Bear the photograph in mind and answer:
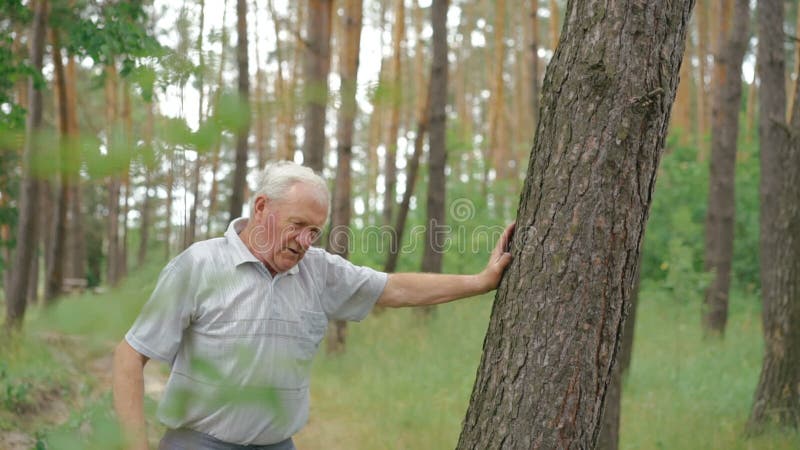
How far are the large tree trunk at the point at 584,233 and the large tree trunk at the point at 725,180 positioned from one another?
9004 millimetres

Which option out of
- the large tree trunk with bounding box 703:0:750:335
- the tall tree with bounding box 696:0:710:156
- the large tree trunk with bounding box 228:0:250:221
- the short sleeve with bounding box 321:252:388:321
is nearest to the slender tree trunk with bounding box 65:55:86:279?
the large tree trunk with bounding box 228:0:250:221

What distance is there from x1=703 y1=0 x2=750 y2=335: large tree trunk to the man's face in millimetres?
9457

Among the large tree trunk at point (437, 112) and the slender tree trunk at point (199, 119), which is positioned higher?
the large tree trunk at point (437, 112)

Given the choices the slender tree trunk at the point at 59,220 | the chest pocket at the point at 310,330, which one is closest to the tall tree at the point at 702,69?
the slender tree trunk at the point at 59,220

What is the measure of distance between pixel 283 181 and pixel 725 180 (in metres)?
9.90

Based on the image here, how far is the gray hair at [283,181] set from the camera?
8.89ft

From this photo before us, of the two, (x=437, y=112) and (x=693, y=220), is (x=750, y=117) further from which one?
(x=437, y=112)

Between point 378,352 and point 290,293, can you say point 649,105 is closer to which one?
point 290,293

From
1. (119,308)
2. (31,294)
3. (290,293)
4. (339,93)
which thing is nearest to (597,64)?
(290,293)

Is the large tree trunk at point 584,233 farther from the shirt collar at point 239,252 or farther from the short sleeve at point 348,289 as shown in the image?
the shirt collar at point 239,252

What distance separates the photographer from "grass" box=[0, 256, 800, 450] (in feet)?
19.2

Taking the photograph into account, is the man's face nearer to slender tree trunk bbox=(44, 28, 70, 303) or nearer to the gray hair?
the gray hair

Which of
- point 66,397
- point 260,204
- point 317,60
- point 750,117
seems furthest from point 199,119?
point 750,117

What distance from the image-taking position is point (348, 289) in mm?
3076
